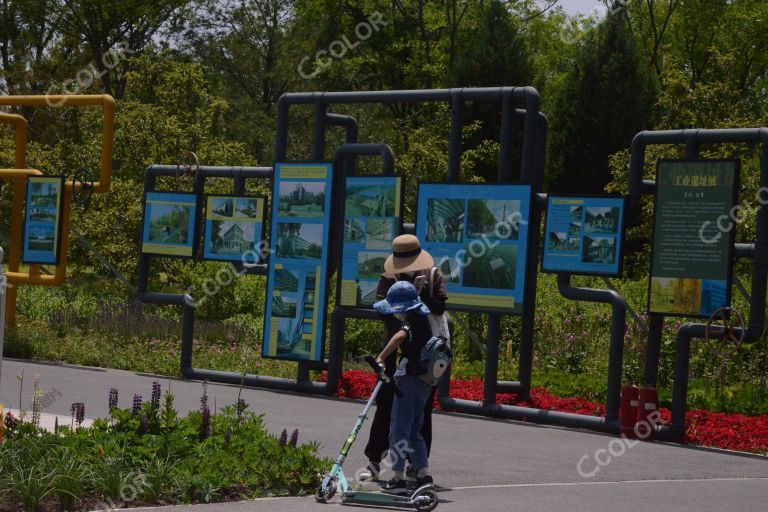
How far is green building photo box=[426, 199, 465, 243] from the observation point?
14031mm

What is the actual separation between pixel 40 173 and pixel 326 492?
37.8 feet

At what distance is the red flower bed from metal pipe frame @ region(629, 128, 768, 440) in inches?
13.7

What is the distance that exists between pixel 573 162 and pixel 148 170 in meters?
21.6

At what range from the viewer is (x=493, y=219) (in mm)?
13789

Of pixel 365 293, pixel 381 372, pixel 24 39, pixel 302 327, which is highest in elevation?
pixel 24 39

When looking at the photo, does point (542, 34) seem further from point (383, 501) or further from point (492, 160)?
point (383, 501)

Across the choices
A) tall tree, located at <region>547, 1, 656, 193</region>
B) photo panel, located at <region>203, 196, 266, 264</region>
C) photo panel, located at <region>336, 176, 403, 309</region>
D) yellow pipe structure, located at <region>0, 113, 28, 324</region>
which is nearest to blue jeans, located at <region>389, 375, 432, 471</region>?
photo panel, located at <region>336, 176, 403, 309</region>

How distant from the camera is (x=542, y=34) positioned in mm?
54812

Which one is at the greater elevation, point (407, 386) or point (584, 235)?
point (584, 235)

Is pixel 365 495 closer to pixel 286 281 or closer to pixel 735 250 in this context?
pixel 735 250

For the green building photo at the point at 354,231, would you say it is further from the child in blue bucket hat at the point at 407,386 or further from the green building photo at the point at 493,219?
the child in blue bucket hat at the point at 407,386

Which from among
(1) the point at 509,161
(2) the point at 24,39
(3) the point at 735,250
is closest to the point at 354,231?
(1) the point at 509,161

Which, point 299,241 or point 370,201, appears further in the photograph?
point 299,241

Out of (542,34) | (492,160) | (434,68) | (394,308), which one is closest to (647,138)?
(394,308)
